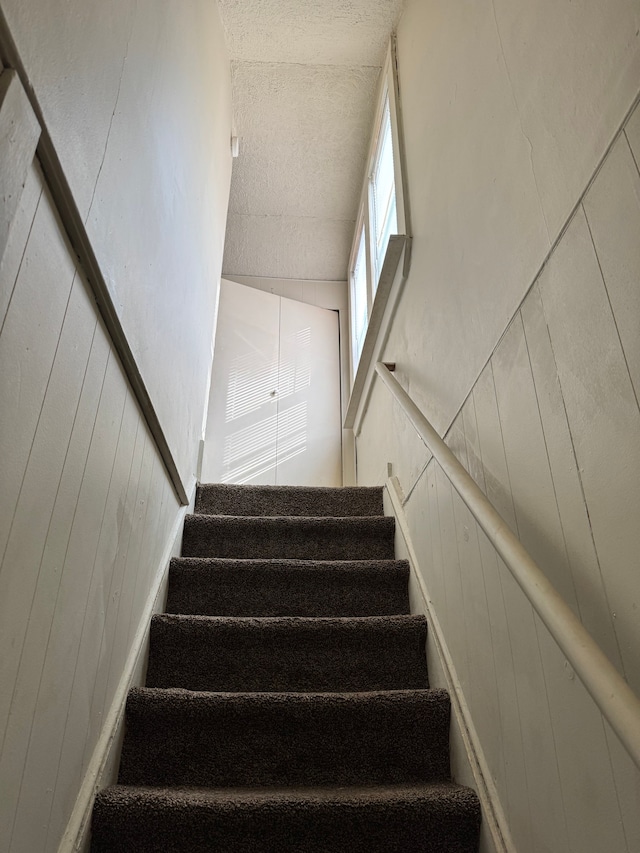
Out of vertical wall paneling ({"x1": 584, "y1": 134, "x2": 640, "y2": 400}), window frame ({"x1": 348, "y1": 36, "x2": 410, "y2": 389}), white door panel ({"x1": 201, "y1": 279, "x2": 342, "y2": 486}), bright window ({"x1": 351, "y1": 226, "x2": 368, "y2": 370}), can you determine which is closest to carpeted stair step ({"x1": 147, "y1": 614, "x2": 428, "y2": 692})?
vertical wall paneling ({"x1": 584, "y1": 134, "x2": 640, "y2": 400})

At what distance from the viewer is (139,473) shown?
156 cm

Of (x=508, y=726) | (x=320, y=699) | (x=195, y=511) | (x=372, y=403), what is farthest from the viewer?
(x=372, y=403)

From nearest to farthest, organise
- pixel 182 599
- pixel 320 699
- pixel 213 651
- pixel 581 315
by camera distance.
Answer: pixel 581 315 < pixel 320 699 < pixel 213 651 < pixel 182 599

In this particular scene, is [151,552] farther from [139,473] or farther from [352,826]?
[352,826]

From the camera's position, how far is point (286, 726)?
1.48 meters

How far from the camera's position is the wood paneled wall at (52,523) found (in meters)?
0.83

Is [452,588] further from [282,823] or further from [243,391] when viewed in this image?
[243,391]

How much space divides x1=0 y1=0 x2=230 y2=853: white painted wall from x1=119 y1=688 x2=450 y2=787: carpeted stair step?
0.37 feet

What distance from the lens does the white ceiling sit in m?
3.06

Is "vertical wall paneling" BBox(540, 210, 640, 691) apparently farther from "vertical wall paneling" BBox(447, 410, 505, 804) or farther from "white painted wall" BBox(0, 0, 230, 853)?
"white painted wall" BBox(0, 0, 230, 853)

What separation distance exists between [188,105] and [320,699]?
2035mm

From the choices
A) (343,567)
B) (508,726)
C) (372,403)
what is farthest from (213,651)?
(372,403)

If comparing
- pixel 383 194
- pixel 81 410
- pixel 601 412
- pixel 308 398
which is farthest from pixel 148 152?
pixel 308 398

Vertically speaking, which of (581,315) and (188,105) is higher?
(188,105)
